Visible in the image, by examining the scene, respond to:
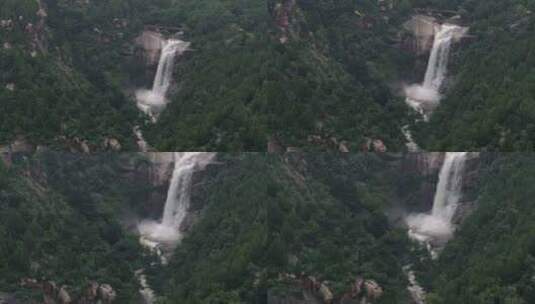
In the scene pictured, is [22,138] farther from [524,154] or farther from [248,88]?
[524,154]

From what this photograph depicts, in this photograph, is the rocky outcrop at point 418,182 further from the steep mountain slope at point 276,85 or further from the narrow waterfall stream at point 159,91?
the narrow waterfall stream at point 159,91

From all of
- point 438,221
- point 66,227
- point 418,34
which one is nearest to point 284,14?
point 418,34

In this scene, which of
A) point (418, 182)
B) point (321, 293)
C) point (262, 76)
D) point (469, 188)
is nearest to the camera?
point (321, 293)

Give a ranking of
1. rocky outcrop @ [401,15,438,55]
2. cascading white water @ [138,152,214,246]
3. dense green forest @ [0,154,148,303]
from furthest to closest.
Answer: rocky outcrop @ [401,15,438,55], cascading white water @ [138,152,214,246], dense green forest @ [0,154,148,303]

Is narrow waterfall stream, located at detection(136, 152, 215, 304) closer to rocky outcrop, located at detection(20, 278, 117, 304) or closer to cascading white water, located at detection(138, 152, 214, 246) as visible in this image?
cascading white water, located at detection(138, 152, 214, 246)

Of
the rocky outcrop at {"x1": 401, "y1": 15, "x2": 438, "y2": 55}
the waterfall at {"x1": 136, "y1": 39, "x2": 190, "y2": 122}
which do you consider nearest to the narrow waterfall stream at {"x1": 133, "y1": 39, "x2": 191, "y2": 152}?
the waterfall at {"x1": 136, "y1": 39, "x2": 190, "y2": 122}

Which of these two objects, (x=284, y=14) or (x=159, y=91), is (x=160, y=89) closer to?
(x=159, y=91)
